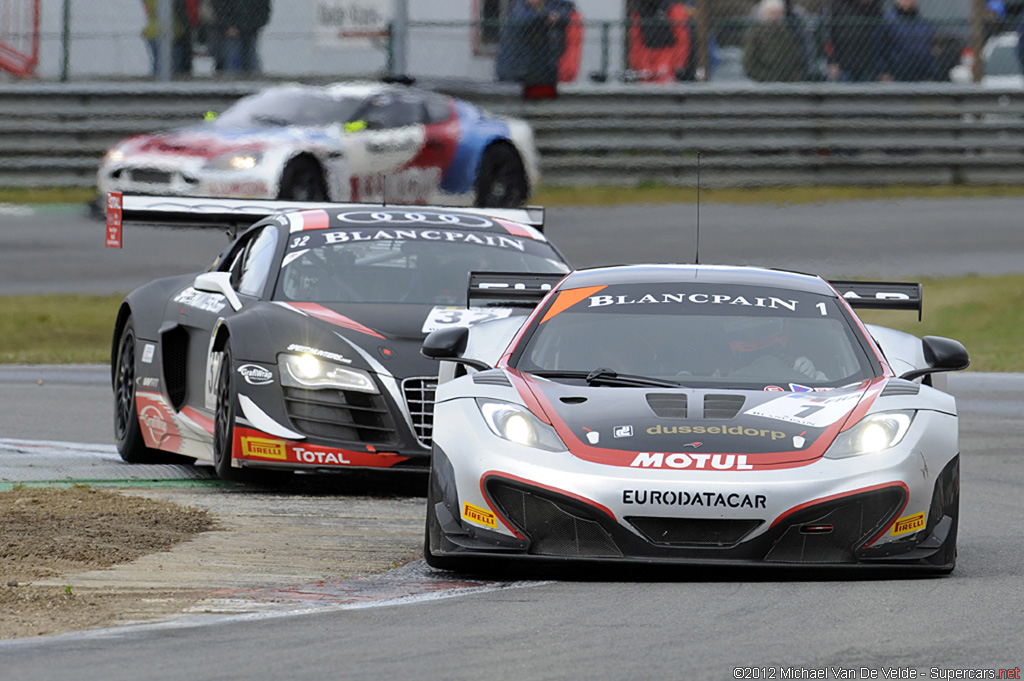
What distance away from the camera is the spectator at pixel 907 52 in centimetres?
2370

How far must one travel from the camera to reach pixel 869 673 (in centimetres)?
488

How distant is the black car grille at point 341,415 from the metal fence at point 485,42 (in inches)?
592

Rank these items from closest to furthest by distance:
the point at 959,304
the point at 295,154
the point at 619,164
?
1. the point at 959,304
2. the point at 295,154
3. the point at 619,164

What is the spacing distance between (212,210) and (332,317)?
2079mm

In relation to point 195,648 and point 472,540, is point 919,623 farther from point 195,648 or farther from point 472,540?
point 195,648

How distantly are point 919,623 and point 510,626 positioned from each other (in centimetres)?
117

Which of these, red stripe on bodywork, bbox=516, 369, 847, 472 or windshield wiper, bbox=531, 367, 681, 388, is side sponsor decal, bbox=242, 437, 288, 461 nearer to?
windshield wiper, bbox=531, 367, 681, 388

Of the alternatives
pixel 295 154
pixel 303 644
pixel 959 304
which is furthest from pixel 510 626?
pixel 295 154

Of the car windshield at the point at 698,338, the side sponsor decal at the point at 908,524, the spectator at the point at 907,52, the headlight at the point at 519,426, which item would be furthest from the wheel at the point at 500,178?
the side sponsor decal at the point at 908,524

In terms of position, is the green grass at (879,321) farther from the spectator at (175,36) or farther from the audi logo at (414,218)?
the spectator at (175,36)

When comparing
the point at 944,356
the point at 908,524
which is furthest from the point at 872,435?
the point at 944,356

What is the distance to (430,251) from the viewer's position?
9750mm

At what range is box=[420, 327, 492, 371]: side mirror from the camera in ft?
24.2

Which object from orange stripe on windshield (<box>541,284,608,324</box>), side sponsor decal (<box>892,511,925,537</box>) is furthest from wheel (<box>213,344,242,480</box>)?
side sponsor decal (<box>892,511,925,537</box>)
